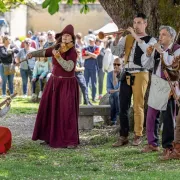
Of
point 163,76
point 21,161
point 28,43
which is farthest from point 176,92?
point 28,43

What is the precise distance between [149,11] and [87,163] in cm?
332

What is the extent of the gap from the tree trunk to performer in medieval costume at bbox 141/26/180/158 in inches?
70.8

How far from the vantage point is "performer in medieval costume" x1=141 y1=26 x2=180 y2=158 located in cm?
883

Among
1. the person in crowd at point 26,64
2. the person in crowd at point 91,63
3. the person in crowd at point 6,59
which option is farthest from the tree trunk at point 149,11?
the person in crowd at point 26,64

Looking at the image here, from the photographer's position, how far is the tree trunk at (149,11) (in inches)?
429

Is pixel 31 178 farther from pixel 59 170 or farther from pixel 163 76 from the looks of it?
pixel 163 76

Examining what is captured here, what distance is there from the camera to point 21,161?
9023 millimetres

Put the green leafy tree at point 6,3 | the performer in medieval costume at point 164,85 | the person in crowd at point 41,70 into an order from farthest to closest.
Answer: the person in crowd at point 41,70
the green leafy tree at point 6,3
the performer in medieval costume at point 164,85

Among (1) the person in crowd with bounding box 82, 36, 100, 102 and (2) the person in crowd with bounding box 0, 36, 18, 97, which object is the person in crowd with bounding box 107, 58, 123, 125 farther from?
(2) the person in crowd with bounding box 0, 36, 18, 97

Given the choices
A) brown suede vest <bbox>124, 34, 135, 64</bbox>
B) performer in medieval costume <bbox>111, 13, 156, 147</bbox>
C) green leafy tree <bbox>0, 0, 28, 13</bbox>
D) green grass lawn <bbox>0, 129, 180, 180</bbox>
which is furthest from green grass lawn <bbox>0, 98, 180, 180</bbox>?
green leafy tree <bbox>0, 0, 28, 13</bbox>

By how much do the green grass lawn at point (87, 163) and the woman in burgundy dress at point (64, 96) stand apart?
0.80ft

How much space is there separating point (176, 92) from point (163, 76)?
301 millimetres

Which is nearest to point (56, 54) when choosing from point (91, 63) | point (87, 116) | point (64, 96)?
point (64, 96)

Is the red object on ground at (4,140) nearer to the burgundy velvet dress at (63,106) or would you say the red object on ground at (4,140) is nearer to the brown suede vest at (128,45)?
the burgundy velvet dress at (63,106)
